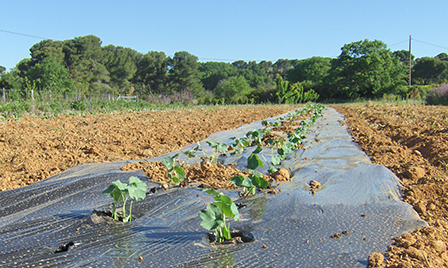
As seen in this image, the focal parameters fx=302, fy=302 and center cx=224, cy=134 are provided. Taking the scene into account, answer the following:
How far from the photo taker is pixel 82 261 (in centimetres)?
141

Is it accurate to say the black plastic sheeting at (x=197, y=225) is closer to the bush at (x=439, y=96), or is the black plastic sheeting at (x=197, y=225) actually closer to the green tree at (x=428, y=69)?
the bush at (x=439, y=96)

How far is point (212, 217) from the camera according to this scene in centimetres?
150

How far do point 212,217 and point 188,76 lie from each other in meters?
39.9

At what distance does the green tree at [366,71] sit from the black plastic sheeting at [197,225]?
2716cm

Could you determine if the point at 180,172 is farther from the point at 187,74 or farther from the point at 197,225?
the point at 187,74

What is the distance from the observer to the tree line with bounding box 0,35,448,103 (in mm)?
26000

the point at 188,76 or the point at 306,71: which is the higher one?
the point at 306,71

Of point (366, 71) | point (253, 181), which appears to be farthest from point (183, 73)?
point (253, 181)

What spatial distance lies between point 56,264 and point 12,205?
1.14m

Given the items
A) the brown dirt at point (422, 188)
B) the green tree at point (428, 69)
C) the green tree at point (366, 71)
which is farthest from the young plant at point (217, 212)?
the green tree at point (428, 69)

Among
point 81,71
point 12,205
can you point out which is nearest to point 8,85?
point 81,71

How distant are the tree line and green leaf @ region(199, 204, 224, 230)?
654 inches

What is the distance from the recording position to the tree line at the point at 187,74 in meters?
26.0

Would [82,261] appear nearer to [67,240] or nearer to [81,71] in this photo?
[67,240]
